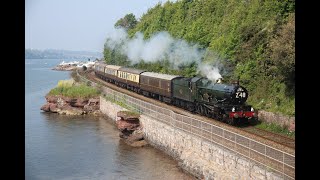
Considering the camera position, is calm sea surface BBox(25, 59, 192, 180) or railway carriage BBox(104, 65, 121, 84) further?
railway carriage BBox(104, 65, 121, 84)

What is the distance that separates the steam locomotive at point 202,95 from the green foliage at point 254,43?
7.89 ft

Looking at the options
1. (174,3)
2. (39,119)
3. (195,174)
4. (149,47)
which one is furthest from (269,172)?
(174,3)

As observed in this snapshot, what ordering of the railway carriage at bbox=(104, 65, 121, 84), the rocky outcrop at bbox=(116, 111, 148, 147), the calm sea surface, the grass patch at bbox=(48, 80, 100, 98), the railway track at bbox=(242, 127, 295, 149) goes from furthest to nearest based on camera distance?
1. the railway carriage at bbox=(104, 65, 121, 84)
2. the grass patch at bbox=(48, 80, 100, 98)
3. the rocky outcrop at bbox=(116, 111, 148, 147)
4. the calm sea surface
5. the railway track at bbox=(242, 127, 295, 149)

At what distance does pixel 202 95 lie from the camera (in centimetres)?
2744

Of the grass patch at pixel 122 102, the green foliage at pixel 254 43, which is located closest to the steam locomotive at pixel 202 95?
the green foliage at pixel 254 43

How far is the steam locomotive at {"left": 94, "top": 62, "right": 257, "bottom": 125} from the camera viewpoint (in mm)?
24078

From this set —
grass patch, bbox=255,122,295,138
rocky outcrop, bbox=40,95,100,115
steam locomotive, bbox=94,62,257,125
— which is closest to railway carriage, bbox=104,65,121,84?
rocky outcrop, bbox=40,95,100,115

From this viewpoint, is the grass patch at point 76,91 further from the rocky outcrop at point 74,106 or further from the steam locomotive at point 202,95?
the steam locomotive at point 202,95

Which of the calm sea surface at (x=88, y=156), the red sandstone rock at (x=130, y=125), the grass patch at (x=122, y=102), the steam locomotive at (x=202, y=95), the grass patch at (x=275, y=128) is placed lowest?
the calm sea surface at (x=88, y=156)

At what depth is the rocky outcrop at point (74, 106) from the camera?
151 feet

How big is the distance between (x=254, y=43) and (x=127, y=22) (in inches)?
2929

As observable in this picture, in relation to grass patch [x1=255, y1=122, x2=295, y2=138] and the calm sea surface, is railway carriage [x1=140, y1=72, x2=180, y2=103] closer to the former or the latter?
the calm sea surface

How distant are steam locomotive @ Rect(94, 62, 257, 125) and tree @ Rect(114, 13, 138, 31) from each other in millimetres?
59273

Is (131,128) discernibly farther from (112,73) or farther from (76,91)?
(112,73)
